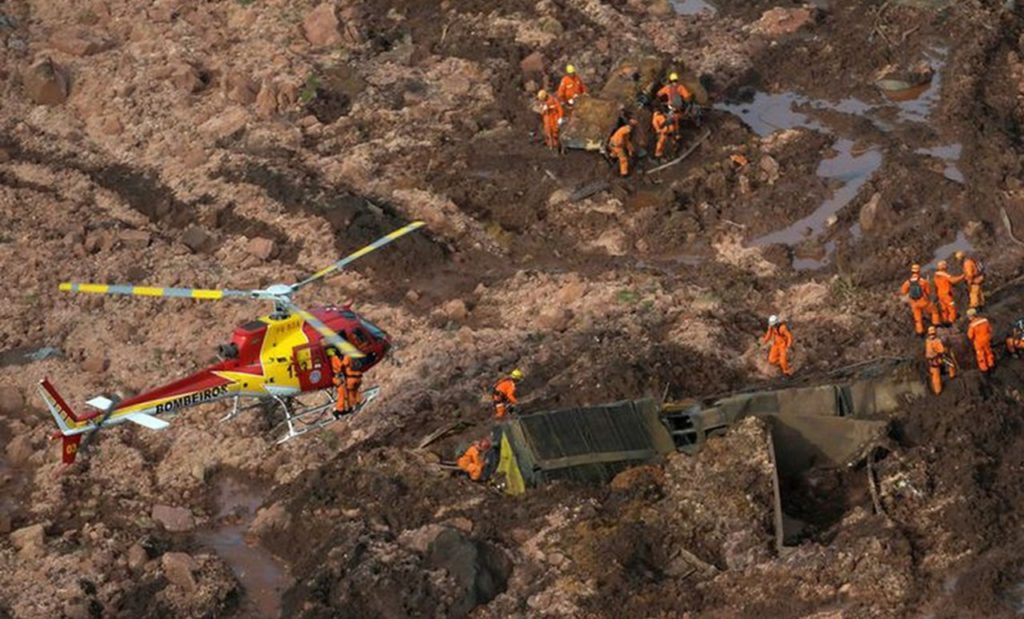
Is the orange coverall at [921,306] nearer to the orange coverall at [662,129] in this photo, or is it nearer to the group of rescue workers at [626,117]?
the orange coverall at [662,129]

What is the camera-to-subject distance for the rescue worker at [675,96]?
28500 mm

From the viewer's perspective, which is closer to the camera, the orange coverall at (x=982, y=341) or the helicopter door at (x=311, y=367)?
the orange coverall at (x=982, y=341)

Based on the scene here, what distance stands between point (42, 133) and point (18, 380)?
25.9 ft

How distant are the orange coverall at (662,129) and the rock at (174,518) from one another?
1055 centimetres

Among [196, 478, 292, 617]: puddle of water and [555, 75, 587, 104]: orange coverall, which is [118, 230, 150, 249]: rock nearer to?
[196, 478, 292, 617]: puddle of water

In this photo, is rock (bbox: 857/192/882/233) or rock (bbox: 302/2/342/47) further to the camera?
rock (bbox: 302/2/342/47)

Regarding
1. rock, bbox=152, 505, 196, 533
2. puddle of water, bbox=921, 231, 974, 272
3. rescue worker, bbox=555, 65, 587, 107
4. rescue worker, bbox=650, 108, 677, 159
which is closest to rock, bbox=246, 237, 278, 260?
rescue worker, bbox=555, 65, 587, 107

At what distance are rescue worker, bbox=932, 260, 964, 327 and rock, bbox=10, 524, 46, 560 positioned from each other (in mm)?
12608

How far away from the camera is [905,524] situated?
786 inches

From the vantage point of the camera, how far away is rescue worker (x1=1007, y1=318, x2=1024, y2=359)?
22.4 metres

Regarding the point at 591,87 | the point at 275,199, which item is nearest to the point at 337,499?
the point at 275,199

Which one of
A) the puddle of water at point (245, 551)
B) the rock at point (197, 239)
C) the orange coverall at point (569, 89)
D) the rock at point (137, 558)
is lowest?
the puddle of water at point (245, 551)

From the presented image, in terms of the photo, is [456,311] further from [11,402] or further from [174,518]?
[11,402]

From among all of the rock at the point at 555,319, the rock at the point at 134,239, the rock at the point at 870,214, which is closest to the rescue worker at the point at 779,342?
the rock at the point at 555,319
